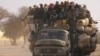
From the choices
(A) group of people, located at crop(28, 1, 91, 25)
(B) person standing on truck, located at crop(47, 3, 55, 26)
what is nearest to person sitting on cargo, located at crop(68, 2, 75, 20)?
(A) group of people, located at crop(28, 1, 91, 25)

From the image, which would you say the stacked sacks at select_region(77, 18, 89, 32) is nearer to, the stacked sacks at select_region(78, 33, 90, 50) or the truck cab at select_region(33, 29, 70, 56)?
the stacked sacks at select_region(78, 33, 90, 50)

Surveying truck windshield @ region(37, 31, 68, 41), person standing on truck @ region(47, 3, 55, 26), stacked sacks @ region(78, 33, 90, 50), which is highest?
person standing on truck @ region(47, 3, 55, 26)

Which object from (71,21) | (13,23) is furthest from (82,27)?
(13,23)

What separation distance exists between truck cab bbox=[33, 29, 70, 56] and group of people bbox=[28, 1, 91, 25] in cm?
170

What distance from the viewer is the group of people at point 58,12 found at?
23.5 metres

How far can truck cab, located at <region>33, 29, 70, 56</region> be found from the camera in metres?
21.3

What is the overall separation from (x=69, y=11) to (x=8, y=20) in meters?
55.3

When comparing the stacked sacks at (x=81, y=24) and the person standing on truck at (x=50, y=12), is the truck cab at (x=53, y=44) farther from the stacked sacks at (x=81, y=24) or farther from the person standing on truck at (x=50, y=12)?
the person standing on truck at (x=50, y=12)

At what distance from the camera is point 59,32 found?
21.9 meters

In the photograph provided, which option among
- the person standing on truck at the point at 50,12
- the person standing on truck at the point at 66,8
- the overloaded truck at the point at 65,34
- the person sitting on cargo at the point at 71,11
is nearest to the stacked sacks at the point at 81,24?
the overloaded truck at the point at 65,34

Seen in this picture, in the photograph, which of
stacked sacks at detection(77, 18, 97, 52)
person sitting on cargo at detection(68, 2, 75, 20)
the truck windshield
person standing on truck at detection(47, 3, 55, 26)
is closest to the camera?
the truck windshield

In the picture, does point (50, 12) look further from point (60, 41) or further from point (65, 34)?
point (60, 41)

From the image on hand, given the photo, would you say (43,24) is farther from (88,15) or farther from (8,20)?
(8,20)

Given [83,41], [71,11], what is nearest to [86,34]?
[83,41]
